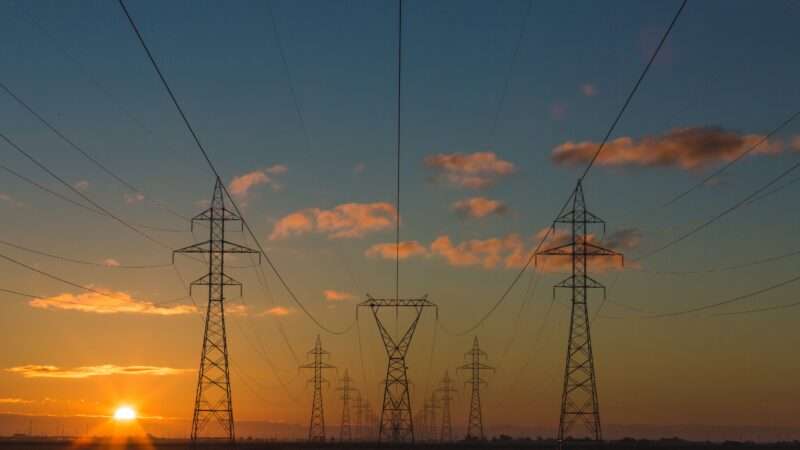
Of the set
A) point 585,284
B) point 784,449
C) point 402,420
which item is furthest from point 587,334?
point 784,449

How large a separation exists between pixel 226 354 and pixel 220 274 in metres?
5.81

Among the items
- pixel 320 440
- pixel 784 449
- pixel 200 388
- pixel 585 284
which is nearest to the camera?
pixel 200 388

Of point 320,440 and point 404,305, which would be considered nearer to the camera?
point 404,305

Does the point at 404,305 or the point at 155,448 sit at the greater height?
the point at 404,305

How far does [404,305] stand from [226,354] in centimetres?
2641

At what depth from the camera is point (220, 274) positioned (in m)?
74.1

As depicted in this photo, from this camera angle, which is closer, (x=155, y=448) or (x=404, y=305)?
(x=404, y=305)

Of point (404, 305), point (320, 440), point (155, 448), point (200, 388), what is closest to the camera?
point (200, 388)

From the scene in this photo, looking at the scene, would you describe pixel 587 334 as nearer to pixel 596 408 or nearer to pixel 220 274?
pixel 596 408

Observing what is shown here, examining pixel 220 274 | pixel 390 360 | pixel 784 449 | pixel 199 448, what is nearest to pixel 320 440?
pixel 199 448

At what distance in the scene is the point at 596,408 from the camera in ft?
245

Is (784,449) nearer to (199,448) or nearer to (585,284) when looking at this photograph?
(199,448)

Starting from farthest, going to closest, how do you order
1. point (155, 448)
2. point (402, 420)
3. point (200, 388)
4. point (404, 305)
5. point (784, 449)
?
point (784, 449) < point (155, 448) < point (402, 420) < point (404, 305) < point (200, 388)

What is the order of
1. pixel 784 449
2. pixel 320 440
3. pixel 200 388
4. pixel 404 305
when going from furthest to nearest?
pixel 320 440
pixel 784 449
pixel 404 305
pixel 200 388
